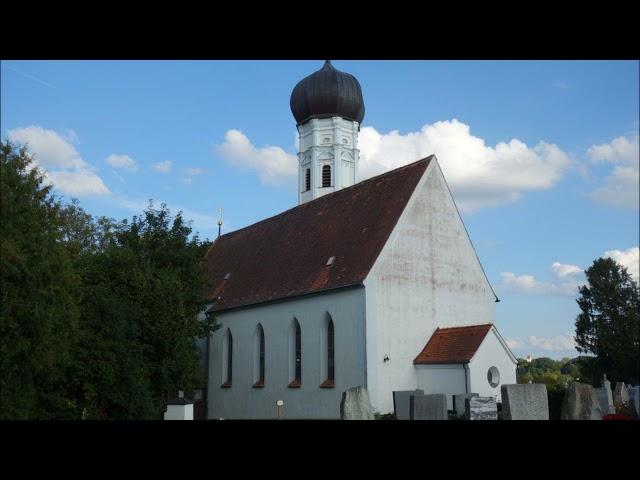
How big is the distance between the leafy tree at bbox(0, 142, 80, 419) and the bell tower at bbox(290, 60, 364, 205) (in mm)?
28461

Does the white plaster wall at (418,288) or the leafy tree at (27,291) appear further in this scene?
the white plaster wall at (418,288)

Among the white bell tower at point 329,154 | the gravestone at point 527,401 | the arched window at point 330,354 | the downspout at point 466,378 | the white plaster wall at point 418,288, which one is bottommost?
the gravestone at point 527,401

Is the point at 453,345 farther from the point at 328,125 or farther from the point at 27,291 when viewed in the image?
the point at 328,125

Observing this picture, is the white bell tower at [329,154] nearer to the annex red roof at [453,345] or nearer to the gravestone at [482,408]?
the annex red roof at [453,345]

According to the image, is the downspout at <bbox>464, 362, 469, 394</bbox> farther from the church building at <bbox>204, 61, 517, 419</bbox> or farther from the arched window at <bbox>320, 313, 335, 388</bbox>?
the arched window at <bbox>320, 313, 335, 388</bbox>

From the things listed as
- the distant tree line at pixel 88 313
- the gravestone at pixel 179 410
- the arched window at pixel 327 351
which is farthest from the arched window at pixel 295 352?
the gravestone at pixel 179 410

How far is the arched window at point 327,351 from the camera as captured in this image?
24281 millimetres

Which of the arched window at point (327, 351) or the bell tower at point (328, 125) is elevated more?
the bell tower at point (328, 125)

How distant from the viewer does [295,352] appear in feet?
86.2

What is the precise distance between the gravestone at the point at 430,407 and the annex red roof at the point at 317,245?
6.98 meters

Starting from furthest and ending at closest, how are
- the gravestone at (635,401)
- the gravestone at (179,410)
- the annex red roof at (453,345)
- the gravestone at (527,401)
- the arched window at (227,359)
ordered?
the arched window at (227,359) → the annex red roof at (453,345) → the gravestone at (635,401) → the gravestone at (179,410) → the gravestone at (527,401)
